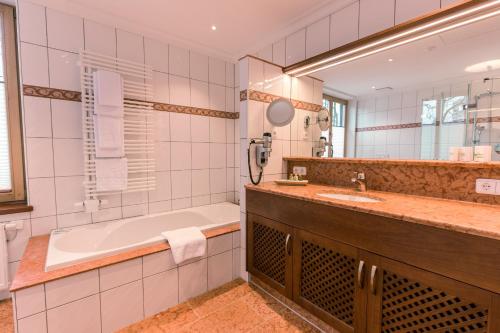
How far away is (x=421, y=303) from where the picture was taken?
105 cm

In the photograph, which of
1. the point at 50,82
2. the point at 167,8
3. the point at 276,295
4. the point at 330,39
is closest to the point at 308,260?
the point at 276,295

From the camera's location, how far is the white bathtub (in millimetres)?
1583

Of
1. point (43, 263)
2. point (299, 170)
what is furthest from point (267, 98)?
point (43, 263)

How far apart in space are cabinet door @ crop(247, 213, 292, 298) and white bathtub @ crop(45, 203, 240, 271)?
38 cm

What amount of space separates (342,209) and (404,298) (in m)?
0.47

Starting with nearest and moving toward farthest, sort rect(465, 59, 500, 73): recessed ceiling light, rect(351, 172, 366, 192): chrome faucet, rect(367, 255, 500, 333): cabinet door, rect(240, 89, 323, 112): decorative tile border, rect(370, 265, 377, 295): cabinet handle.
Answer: rect(367, 255, 500, 333): cabinet door → rect(370, 265, 377, 295): cabinet handle → rect(465, 59, 500, 73): recessed ceiling light → rect(351, 172, 366, 192): chrome faucet → rect(240, 89, 323, 112): decorative tile border

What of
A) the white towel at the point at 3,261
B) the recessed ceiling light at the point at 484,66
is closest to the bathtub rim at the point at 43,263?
the white towel at the point at 3,261

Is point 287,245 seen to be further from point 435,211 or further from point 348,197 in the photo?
point 435,211

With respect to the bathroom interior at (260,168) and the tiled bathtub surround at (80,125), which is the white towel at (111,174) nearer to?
the bathroom interior at (260,168)

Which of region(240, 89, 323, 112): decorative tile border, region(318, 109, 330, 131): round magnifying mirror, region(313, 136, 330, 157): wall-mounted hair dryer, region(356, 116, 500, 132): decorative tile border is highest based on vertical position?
region(240, 89, 323, 112): decorative tile border

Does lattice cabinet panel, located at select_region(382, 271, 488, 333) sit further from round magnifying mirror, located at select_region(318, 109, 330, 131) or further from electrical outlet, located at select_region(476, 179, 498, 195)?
round magnifying mirror, located at select_region(318, 109, 330, 131)

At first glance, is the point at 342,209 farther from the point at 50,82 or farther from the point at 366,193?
the point at 50,82

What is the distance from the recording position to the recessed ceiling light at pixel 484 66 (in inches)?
51.1

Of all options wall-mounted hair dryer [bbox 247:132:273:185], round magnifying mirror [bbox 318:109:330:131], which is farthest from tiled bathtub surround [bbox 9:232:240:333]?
round magnifying mirror [bbox 318:109:330:131]
